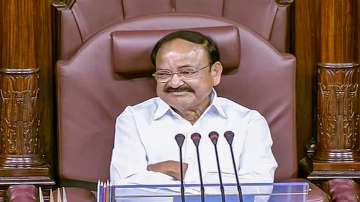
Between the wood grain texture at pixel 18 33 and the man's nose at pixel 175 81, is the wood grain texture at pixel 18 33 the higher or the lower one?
the higher one

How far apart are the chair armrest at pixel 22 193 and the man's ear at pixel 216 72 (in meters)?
0.71

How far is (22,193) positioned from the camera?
3139 millimetres

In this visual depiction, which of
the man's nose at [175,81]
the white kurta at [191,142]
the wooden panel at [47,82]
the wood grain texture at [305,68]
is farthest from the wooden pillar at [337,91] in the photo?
the wooden panel at [47,82]

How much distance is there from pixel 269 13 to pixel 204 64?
52 centimetres

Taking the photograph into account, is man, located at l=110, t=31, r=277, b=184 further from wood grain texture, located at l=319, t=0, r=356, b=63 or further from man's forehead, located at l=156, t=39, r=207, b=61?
wood grain texture, located at l=319, t=0, r=356, b=63

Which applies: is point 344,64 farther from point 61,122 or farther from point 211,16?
point 61,122

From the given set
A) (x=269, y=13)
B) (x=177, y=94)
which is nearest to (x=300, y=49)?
(x=269, y=13)

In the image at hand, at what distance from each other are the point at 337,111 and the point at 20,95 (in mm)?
1155

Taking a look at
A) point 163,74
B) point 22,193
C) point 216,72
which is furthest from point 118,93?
point 22,193

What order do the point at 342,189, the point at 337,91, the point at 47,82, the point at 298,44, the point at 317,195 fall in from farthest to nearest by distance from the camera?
the point at 298,44, the point at 47,82, the point at 337,91, the point at 342,189, the point at 317,195

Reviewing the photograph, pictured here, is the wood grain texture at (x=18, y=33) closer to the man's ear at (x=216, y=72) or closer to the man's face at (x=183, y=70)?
the man's face at (x=183, y=70)

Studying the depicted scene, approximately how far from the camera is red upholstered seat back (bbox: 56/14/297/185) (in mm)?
3355

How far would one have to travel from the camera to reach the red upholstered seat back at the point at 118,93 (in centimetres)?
336

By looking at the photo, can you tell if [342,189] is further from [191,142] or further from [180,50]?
[180,50]
